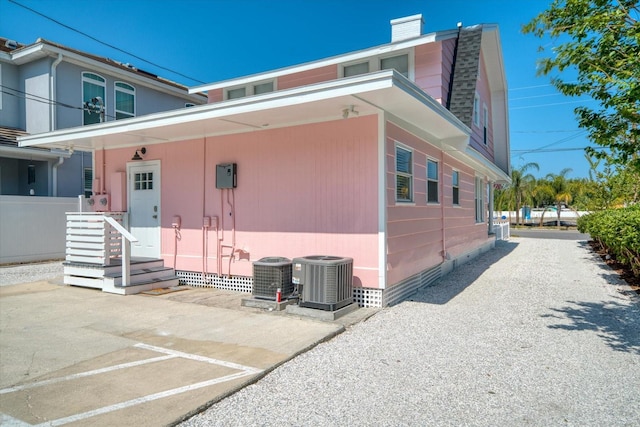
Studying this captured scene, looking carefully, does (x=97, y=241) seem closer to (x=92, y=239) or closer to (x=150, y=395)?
(x=92, y=239)

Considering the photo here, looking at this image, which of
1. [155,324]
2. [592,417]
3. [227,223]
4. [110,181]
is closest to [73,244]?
[110,181]

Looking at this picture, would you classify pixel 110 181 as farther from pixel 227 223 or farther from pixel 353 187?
pixel 353 187

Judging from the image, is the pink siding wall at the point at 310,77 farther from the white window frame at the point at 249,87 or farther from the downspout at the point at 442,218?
the downspout at the point at 442,218

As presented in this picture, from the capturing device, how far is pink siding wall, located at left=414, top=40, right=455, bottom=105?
8.29 metres

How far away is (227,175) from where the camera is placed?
6938 millimetres

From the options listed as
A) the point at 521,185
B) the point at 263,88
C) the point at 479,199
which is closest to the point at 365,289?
the point at 263,88

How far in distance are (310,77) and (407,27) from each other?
8.59 feet

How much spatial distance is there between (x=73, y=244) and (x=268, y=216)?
3.81 metres

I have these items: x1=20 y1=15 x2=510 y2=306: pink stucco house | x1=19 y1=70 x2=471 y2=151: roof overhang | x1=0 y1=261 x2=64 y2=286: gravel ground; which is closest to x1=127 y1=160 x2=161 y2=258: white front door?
x1=20 y1=15 x2=510 y2=306: pink stucco house

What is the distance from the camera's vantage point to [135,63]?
16.1m

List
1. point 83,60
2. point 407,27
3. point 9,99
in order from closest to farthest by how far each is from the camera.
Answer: point 407,27, point 83,60, point 9,99

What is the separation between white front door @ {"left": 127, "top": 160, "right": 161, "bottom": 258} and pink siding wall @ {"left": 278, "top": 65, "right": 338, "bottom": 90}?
3.90 metres

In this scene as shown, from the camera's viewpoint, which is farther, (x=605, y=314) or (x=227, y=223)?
(x=227, y=223)

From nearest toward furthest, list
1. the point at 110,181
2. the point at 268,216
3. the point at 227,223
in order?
the point at 268,216, the point at 227,223, the point at 110,181
